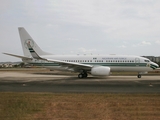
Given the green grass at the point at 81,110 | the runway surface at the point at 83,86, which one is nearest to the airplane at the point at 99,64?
the runway surface at the point at 83,86

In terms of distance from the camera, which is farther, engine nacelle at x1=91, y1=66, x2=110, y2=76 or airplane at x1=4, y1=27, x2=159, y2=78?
airplane at x1=4, y1=27, x2=159, y2=78

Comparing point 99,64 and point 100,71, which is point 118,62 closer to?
point 99,64

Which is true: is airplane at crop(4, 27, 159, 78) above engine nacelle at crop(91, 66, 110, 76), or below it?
above

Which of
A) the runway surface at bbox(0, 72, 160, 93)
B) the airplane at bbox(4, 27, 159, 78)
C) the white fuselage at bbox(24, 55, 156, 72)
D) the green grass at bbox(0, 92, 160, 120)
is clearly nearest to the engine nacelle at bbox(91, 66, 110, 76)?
the airplane at bbox(4, 27, 159, 78)

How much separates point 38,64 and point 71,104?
2395cm

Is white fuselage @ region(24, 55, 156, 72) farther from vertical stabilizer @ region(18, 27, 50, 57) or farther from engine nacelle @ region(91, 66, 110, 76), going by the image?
vertical stabilizer @ region(18, 27, 50, 57)

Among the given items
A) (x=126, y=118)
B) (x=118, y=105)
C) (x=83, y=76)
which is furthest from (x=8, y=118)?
(x=83, y=76)

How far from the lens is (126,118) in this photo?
6902 millimetres

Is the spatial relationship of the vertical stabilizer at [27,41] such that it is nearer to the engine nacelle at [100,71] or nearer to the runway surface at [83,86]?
the engine nacelle at [100,71]

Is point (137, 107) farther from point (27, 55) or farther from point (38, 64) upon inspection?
point (27, 55)

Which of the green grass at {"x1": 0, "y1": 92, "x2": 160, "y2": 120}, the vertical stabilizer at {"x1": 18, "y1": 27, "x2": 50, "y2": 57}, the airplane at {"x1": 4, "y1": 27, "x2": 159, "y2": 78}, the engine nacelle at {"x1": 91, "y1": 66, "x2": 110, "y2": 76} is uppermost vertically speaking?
the vertical stabilizer at {"x1": 18, "y1": 27, "x2": 50, "y2": 57}

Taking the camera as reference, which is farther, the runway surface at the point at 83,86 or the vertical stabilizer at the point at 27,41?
the vertical stabilizer at the point at 27,41

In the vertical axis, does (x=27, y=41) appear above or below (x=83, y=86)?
above

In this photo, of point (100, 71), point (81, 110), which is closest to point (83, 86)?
point (81, 110)
